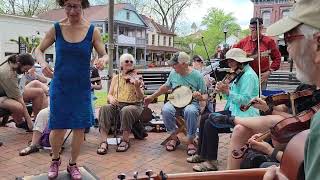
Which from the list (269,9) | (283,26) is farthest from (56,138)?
(269,9)

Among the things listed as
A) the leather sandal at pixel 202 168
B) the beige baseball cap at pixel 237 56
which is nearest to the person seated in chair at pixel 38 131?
the leather sandal at pixel 202 168

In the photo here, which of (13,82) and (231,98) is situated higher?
(13,82)

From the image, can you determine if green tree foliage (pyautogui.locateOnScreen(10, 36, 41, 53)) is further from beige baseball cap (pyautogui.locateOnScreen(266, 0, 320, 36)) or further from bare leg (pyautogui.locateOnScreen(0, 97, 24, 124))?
beige baseball cap (pyautogui.locateOnScreen(266, 0, 320, 36))

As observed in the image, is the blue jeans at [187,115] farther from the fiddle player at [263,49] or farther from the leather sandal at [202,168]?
the fiddle player at [263,49]

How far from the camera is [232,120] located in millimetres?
3609

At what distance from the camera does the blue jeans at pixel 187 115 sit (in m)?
4.56

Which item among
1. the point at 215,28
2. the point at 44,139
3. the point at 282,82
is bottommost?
the point at 44,139

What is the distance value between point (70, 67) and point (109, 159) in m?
1.52

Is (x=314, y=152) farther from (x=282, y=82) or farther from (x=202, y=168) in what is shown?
(x=282, y=82)

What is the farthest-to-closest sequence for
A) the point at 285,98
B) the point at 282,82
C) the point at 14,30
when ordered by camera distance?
the point at 14,30 → the point at 282,82 → the point at 285,98

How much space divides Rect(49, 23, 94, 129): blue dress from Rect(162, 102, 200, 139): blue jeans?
1645 mm

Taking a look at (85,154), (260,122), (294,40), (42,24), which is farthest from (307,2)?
(42,24)

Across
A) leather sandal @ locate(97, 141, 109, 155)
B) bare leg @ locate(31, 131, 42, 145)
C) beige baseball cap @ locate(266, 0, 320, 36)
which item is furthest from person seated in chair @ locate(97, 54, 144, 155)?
beige baseball cap @ locate(266, 0, 320, 36)

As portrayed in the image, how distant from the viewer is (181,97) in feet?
15.7
